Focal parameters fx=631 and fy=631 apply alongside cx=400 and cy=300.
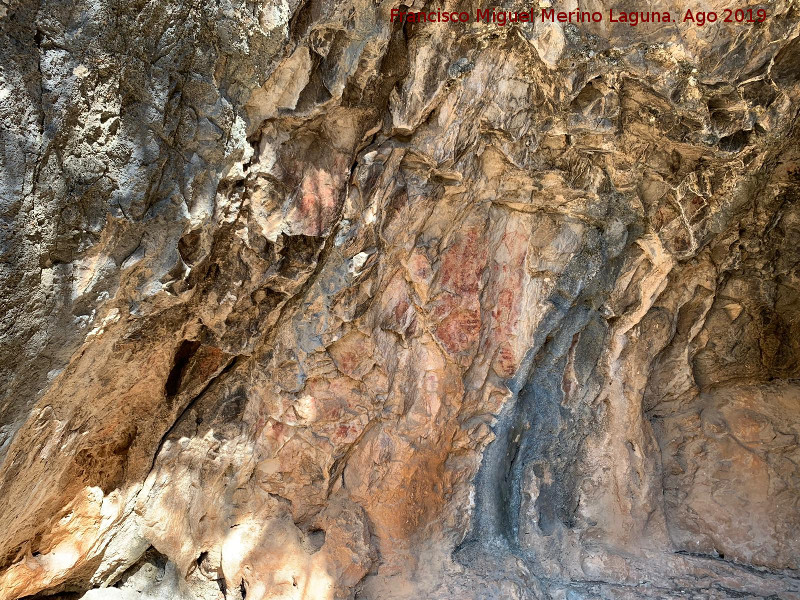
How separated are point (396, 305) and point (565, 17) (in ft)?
5.10

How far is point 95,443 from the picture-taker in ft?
9.84

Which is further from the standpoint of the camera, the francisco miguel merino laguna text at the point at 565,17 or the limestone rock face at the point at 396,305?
the francisco miguel merino laguna text at the point at 565,17

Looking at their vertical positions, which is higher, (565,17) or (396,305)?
(565,17)

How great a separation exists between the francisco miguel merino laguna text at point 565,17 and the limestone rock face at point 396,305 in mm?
29

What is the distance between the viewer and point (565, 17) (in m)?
2.63

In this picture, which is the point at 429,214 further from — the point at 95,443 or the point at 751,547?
the point at 751,547

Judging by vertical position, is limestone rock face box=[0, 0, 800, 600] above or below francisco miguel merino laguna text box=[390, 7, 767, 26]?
below

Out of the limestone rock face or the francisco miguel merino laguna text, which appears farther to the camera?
the francisco miguel merino laguna text

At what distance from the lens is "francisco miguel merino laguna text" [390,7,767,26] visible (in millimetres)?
2570

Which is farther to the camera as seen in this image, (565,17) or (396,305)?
(396,305)

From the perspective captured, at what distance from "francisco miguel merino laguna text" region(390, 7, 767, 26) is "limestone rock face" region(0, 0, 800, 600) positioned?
0.09ft

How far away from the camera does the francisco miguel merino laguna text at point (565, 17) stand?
257 cm

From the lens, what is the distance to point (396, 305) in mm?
3311

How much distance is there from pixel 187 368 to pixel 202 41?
1.62 metres
